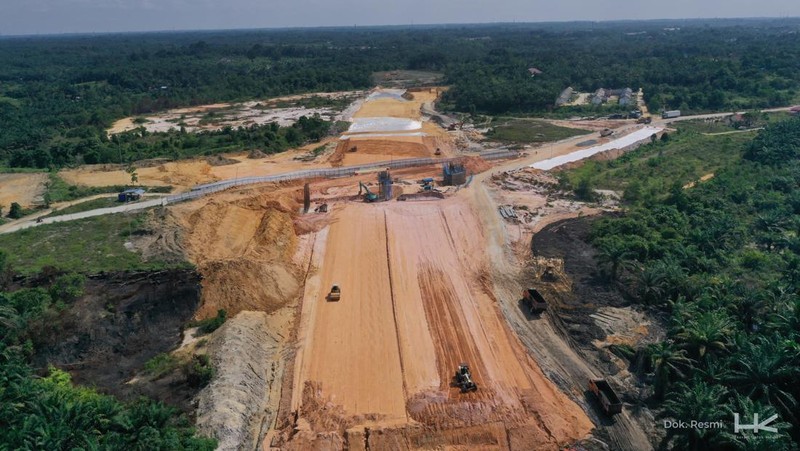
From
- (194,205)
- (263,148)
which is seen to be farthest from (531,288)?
(263,148)

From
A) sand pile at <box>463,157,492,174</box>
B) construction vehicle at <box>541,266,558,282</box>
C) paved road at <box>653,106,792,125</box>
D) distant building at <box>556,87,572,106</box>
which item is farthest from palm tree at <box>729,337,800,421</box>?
distant building at <box>556,87,572,106</box>

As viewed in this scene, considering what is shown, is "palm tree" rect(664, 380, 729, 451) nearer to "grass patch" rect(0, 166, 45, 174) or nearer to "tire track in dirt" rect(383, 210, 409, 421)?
"tire track in dirt" rect(383, 210, 409, 421)

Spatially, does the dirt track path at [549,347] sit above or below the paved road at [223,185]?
below

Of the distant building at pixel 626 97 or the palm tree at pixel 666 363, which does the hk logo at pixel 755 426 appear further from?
the distant building at pixel 626 97

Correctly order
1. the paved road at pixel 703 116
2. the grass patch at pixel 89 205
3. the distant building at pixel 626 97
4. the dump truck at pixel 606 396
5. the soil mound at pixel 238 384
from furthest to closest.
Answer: the distant building at pixel 626 97, the paved road at pixel 703 116, the grass patch at pixel 89 205, the dump truck at pixel 606 396, the soil mound at pixel 238 384

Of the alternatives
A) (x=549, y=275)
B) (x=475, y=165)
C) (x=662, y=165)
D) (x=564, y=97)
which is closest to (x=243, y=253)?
(x=549, y=275)

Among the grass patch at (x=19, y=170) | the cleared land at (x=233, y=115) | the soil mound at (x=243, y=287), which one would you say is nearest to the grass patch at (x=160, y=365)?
the soil mound at (x=243, y=287)

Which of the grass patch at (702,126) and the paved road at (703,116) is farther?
the paved road at (703,116)
